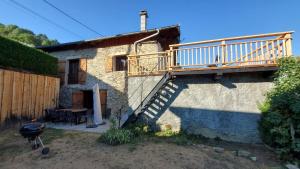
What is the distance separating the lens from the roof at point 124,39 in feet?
27.7

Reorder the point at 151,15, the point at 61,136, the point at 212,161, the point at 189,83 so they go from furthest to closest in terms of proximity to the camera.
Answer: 1. the point at 151,15
2. the point at 189,83
3. the point at 61,136
4. the point at 212,161

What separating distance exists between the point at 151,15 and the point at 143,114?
661 centimetres

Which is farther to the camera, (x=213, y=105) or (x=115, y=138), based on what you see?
(x=213, y=105)

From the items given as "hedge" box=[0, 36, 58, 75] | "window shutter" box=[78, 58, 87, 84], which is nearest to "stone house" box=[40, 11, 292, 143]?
"window shutter" box=[78, 58, 87, 84]

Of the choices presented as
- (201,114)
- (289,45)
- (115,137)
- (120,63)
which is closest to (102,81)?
(120,63)

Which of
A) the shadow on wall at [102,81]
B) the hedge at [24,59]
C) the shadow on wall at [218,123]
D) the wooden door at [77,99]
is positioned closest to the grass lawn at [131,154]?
the shadow on wall at [218,123]

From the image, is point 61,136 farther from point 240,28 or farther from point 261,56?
point 240,28

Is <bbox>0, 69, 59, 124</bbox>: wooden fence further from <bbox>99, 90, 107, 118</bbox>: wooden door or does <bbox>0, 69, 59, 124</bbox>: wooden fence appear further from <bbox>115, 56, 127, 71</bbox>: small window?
<bbox>115, 56, 127, 71</bbox>: small window

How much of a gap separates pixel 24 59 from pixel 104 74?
3.61 m

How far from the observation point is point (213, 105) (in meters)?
5.73

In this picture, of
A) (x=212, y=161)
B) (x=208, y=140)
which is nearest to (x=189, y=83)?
(x=208, y=140)

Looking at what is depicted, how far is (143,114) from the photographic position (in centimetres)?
652

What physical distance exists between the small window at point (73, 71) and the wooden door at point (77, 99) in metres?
1.02

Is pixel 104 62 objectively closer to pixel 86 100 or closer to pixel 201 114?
pixel 86 100
